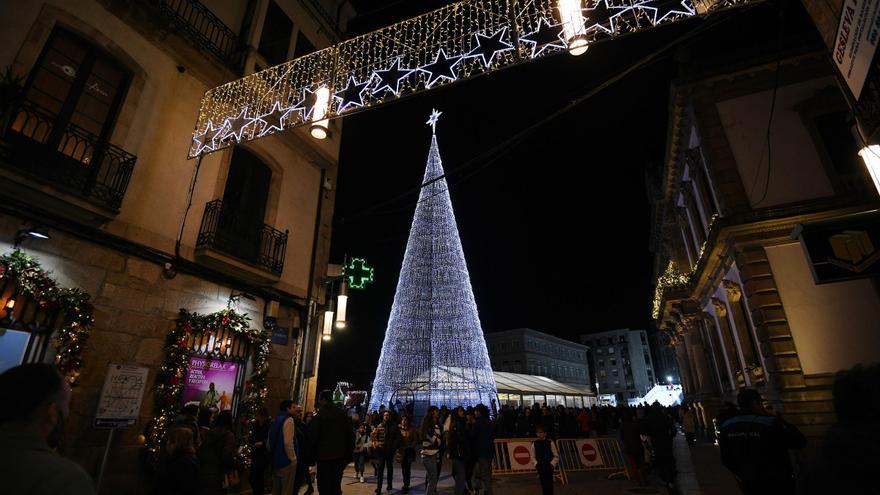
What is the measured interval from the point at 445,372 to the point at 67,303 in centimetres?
1583

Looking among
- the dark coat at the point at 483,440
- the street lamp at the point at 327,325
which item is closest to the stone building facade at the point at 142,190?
the street lamp at the point at 327,325

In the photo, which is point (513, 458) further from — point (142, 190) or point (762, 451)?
point (142, 190)

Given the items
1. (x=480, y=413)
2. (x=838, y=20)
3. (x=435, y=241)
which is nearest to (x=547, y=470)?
(x=480, y=413)

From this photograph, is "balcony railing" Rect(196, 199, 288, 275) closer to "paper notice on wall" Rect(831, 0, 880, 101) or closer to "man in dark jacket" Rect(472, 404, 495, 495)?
"man in dark jacket" Rect(472, 404, 495, 495)

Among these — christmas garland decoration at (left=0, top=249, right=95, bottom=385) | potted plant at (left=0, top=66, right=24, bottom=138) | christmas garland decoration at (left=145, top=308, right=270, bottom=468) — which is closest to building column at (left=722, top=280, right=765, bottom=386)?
christmas garland decoration at (left=145, top=308, right=270, bottom=468)

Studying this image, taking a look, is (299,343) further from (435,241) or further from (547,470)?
(435,241)

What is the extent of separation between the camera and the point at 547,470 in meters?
7.87

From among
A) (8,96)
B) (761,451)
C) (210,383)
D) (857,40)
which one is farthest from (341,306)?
(857,40)

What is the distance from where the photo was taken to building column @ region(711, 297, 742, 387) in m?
15.5

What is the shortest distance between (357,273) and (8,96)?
8.39m

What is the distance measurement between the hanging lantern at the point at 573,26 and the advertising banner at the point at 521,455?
10.3 metres

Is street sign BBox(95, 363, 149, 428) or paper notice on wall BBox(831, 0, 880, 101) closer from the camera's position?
paper notice on wall BBox(831, 0, 880, 101)

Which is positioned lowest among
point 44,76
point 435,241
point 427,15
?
point 44,76

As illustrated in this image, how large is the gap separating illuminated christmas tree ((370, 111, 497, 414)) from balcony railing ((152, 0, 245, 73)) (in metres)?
10.8
